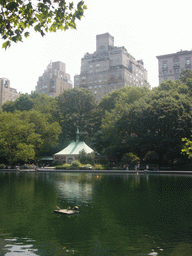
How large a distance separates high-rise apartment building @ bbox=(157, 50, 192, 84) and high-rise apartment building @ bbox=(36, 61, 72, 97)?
5367 centimetres

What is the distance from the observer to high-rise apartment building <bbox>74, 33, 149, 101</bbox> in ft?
377

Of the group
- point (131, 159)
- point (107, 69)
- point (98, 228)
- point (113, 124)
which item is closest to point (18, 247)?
point (98, 228)

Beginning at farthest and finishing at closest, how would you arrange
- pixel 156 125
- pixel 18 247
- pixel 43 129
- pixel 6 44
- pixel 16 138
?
pixel 43 129
pixel 16 138
pixel 156 125
pixel 18 247
pixel 6 44

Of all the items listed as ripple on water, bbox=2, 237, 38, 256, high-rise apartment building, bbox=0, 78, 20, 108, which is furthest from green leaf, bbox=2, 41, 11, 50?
high-rise apartment building, bbox=0, 78, 20, 108

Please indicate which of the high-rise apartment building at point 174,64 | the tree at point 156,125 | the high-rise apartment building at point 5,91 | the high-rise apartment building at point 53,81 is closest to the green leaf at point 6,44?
the tree at point 156,125

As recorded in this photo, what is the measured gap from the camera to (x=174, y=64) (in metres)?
104

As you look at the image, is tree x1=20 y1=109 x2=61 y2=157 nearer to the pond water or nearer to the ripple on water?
the pond water

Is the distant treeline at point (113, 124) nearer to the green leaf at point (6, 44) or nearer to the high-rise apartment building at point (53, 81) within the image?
the green leaf at point (6, 44)

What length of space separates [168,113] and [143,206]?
1394 inches

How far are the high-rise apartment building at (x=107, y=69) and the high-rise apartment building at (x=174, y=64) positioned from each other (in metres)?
14.8

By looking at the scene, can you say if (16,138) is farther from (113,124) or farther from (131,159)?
(131,159)

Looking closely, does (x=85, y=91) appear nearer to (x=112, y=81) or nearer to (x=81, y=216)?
(x=112, y=81)

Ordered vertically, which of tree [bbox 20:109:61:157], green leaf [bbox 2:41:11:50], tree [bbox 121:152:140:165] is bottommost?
tree [bbox 121:152:140:165]

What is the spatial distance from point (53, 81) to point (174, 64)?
196ft
